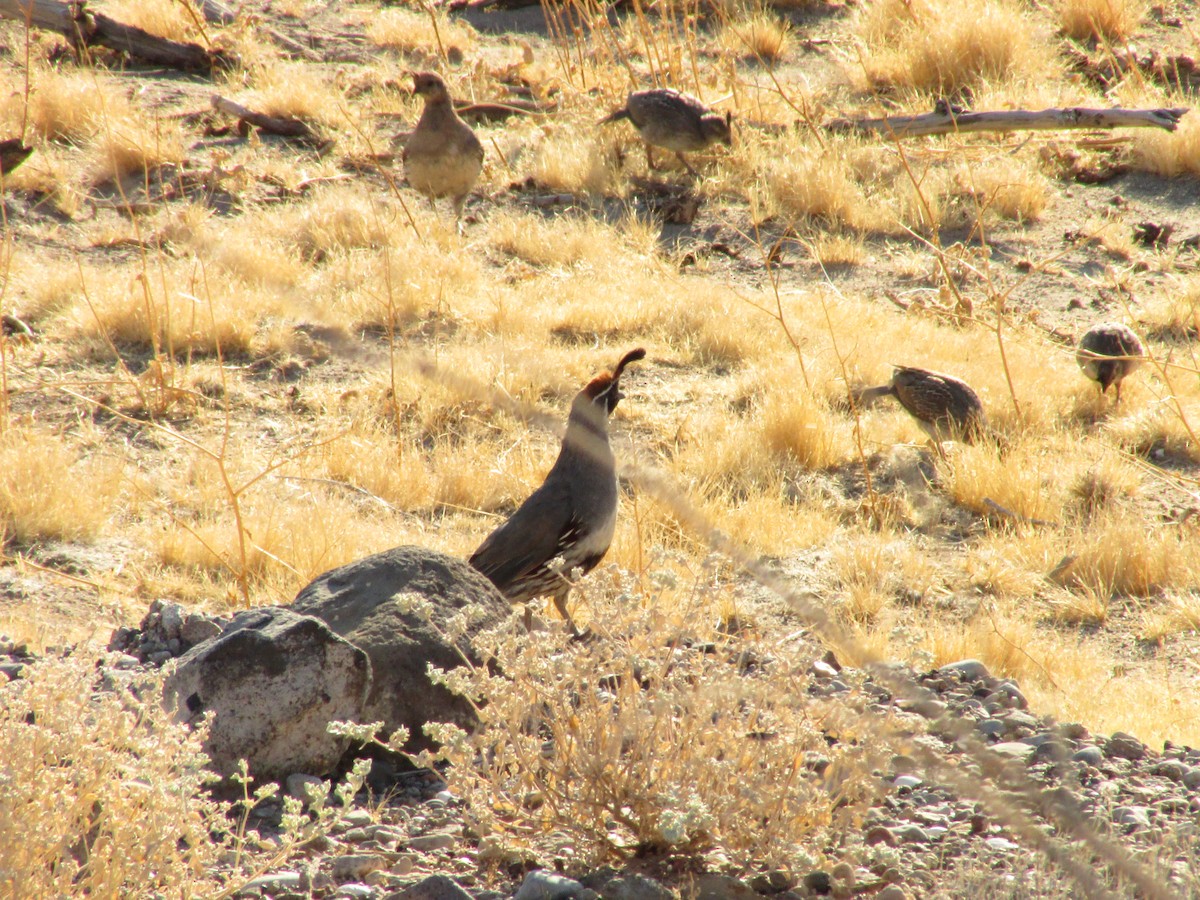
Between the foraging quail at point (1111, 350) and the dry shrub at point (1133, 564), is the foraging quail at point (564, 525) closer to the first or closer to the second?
the dry shrub at point (1133, 564)

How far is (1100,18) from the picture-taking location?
1148 cm

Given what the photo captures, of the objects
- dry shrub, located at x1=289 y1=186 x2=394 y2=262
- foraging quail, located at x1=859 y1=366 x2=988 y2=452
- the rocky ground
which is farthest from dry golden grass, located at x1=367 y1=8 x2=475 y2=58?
the rocky ground

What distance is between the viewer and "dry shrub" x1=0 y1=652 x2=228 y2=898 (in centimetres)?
212

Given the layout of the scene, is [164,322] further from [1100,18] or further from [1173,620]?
[1100,18]

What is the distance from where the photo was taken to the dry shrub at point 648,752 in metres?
2.53

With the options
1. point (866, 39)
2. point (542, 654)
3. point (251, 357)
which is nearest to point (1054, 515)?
point (542, 654)

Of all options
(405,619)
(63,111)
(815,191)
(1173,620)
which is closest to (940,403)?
(1173,620)

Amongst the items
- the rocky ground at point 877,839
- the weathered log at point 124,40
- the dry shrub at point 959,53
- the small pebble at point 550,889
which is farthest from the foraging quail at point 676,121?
the small pebble at point 550,889

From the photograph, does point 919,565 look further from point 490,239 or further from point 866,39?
point 866,39

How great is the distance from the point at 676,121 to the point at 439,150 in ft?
5.97

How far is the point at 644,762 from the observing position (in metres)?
2.55

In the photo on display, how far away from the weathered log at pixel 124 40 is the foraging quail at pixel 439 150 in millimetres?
3640

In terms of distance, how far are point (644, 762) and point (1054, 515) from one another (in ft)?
12.2

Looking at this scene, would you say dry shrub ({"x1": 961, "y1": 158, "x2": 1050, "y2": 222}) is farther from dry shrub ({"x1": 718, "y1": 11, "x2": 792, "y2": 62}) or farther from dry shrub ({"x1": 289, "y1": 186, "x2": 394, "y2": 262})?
dry shrub ({"x1": 289, "y1": 186, "x2": 394, "y2": 262})
